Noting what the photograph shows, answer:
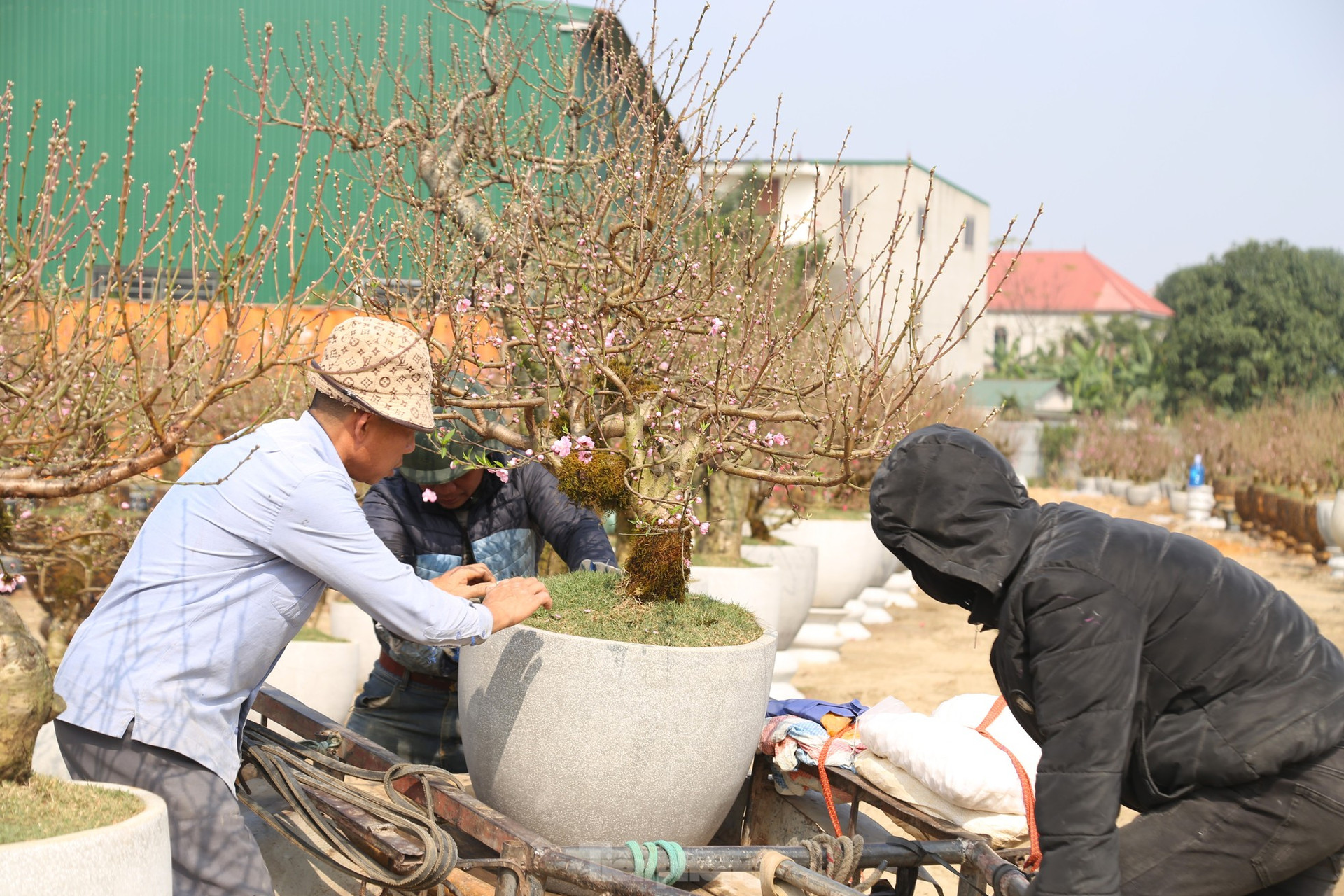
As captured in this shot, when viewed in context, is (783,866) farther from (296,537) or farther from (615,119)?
(615,119)

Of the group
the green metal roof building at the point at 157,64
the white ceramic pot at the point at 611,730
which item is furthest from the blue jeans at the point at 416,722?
the green metal roof building at the point at 157,64

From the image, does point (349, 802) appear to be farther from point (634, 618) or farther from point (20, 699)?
point (20, 699)

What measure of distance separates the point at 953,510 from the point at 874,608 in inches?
395

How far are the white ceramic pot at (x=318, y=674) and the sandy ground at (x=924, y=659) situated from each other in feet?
9.94

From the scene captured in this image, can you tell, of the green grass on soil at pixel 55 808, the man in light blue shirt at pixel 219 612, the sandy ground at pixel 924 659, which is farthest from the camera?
the sandy ground at pixel 924 659

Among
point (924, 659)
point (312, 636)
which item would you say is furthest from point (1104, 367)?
point (312, 636)

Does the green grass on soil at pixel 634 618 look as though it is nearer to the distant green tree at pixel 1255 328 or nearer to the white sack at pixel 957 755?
the white sack at pixel 957 755

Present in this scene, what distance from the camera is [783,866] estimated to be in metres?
2.82

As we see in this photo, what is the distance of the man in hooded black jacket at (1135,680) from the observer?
2.17m

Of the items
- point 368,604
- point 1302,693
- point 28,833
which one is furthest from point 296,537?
point 1302,693

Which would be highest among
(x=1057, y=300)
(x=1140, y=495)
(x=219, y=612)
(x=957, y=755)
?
(x=1057, y=300)

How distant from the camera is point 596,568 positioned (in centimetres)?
396

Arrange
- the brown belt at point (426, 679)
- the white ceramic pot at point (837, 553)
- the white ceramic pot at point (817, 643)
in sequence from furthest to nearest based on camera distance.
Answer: the white ceramic pot at point (837, 553), the white ceramic pot at point (817, 643), the brown belt at point (426, 679)

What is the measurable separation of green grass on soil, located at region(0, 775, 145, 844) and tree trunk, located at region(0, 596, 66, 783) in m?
0.04
